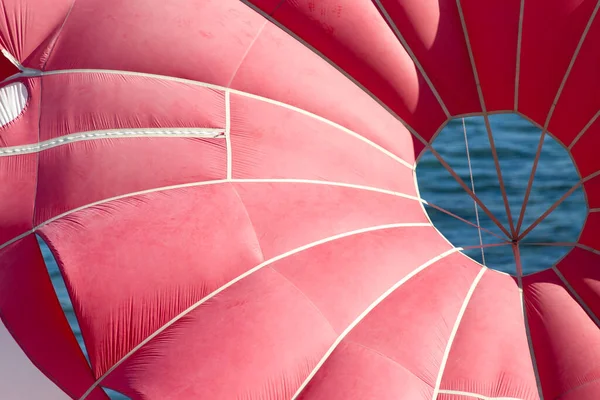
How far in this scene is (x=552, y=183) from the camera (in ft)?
76.2

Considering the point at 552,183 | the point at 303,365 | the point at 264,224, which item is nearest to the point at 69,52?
the point at 264,224

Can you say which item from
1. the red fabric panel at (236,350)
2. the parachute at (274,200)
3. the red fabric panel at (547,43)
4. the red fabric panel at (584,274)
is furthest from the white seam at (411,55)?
the red fabric panel at (236,350)

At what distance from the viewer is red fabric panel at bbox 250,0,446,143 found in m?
10.6

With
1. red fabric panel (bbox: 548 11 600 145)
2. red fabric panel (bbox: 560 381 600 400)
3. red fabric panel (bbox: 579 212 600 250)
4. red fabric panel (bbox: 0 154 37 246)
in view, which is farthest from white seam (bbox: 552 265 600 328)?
red fabric panel (bbox: 0 154 37 246)

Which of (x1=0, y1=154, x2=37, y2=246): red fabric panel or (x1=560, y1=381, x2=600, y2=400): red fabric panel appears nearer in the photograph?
(x1=560, y1=381, x2=600, y2=400): red fabric panel

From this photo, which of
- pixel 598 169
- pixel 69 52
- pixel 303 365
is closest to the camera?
pixel 303 365

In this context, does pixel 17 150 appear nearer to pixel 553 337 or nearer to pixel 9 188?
pixel 9 188

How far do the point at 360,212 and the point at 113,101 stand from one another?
8.69 ft

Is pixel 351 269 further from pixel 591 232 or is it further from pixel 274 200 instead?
pixel 591 232

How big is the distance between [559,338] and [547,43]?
3434 millimetres

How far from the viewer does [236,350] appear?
8.46 metres

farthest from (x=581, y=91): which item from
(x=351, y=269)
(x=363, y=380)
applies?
(x=363, y=380)

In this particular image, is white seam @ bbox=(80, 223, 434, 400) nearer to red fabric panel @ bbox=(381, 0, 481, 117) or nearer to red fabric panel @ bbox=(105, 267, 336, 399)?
red fabric panel @ bbox=(105, 267, 336, 399)

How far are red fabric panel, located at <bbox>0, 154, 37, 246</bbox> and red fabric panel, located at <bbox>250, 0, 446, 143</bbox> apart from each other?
312cm
